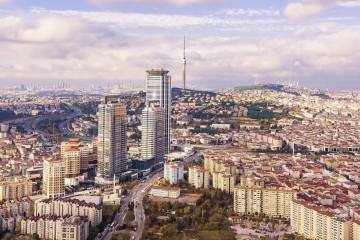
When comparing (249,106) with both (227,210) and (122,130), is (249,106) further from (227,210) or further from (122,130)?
(227,210)

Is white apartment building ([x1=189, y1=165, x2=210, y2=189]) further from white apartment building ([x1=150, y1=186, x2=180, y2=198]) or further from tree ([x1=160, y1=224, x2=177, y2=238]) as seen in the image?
tree ([x1=160, y1=224, x2=177, y2=238])

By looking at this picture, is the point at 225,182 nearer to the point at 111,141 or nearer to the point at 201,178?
the point at 201,178

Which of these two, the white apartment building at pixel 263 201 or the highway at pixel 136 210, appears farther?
the white apartment building at pixel 263 201

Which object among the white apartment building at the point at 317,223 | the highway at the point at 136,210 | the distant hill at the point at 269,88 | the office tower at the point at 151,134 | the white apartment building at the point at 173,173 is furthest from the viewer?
the distant hill at the point at 269,88

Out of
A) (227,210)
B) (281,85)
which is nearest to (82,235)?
(227,210)

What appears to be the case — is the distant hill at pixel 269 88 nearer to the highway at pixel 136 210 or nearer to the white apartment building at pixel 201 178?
the highway at pixel 136 210

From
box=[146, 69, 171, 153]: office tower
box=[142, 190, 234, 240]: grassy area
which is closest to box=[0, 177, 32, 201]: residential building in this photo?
box=[142, 190, 234, 240]: grassy area

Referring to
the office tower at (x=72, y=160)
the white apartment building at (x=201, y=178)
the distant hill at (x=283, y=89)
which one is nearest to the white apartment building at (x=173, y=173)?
the white apartment building at (x=201, y=178)

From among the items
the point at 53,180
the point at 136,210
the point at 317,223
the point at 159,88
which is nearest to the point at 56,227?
the point at 136,210
